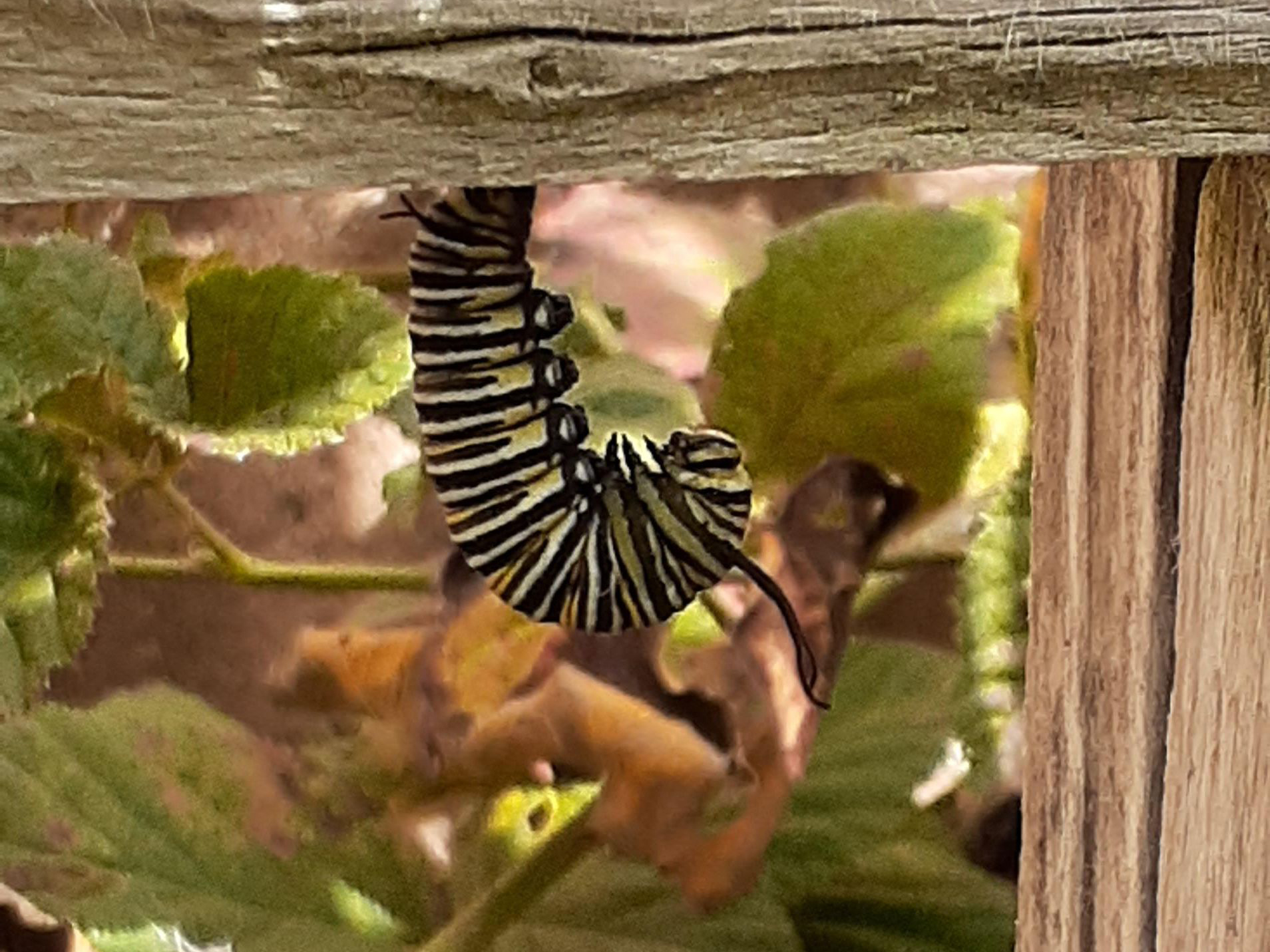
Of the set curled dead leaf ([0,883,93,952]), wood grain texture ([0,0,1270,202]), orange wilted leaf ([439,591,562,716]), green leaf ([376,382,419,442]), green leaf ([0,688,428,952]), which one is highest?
wood grain texture ([0,0,1270,202])

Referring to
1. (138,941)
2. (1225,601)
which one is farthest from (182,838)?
(1225,601)

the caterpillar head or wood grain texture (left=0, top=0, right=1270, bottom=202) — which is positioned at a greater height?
wood grain texture (left=0, top=0, right=1270, bottom=202)

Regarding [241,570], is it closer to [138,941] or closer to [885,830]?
[138,941]

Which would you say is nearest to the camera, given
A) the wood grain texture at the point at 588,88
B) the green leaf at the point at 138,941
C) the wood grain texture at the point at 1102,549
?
the wood grain texture at the point at 588,88

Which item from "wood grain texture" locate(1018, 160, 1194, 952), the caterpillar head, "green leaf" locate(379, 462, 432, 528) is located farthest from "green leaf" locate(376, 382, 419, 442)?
"wood grain texture" locate(1018, 160, 1194, 952)

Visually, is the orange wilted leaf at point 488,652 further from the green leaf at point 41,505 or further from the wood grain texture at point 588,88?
the wood grain texture at point 588,88

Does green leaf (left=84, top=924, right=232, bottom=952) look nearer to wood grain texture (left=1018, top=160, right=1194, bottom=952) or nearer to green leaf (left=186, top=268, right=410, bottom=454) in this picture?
green leaf (left=186, top=268, right=410, bottom=454)

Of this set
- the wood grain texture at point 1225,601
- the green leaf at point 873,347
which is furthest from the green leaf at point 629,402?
the wood grain texture at point 1225,601
